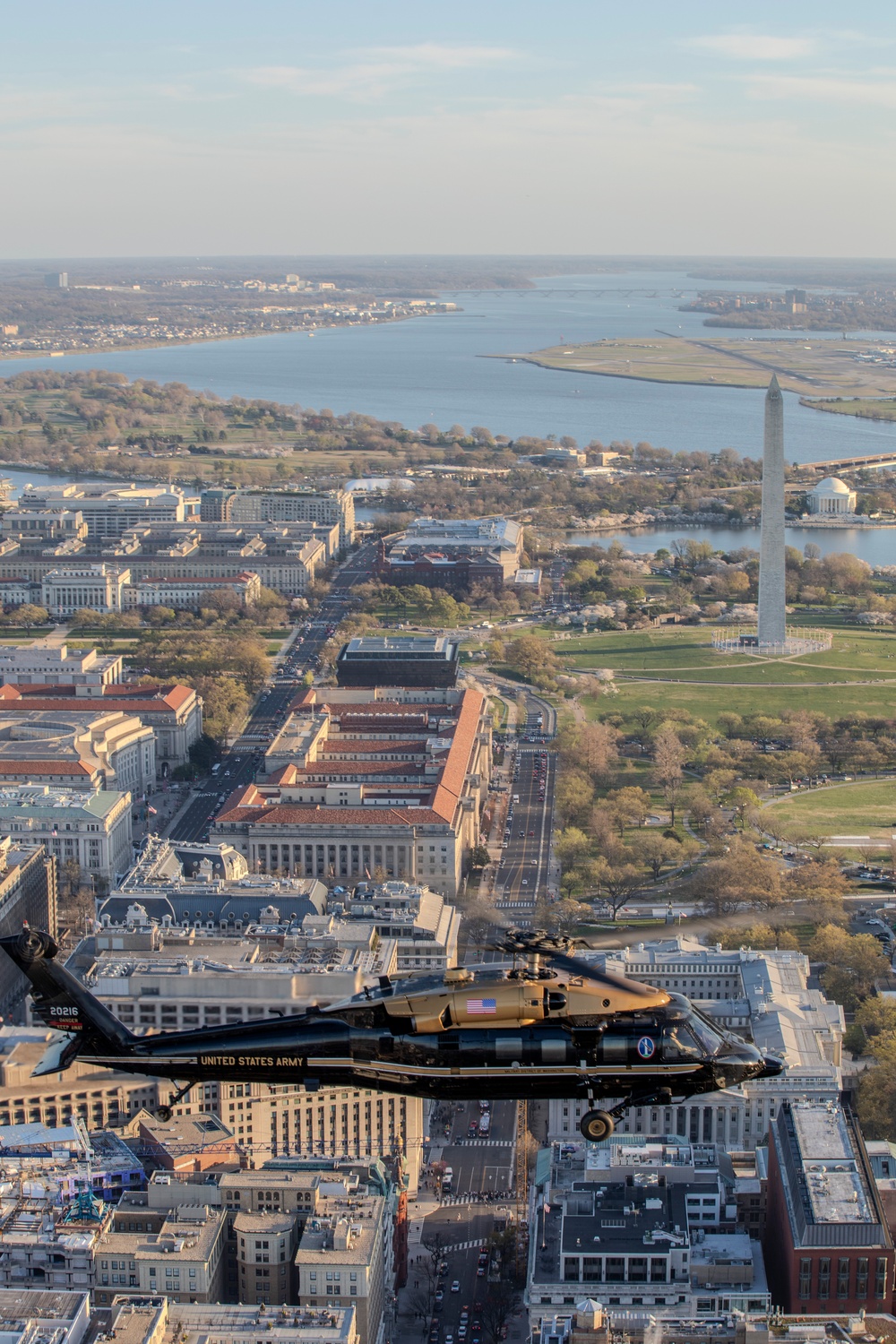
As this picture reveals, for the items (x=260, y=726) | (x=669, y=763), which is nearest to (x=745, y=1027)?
(x=669, y=763)

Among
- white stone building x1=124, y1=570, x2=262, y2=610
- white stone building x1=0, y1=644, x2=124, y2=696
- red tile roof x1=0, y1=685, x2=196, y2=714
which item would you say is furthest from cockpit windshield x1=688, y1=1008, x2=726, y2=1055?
white stone building x1=124, y1=570, x2=262, y2=610

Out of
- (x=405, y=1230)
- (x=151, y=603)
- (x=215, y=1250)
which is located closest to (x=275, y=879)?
(x=405, y=1230)

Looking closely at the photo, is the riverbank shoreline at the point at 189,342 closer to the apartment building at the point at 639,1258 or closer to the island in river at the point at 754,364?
the island in river at the point at 754,364

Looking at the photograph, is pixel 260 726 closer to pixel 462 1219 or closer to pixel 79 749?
pixel 79 749

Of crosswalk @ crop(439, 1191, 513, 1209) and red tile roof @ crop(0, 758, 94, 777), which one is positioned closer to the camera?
crosswalk @ crop(439, 1191, 513, 1209)

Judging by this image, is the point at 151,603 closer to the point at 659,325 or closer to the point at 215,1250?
the point at 215,1250

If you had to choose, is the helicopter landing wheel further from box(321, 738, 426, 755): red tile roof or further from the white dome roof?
the white dome roof
